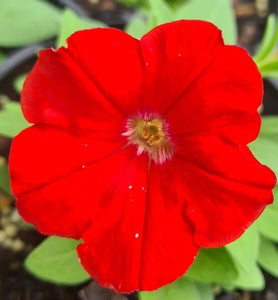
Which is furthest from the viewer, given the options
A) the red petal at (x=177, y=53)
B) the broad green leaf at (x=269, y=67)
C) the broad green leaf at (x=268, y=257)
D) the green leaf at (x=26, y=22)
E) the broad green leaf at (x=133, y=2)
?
the broad green leaf at (x=133, y=2)

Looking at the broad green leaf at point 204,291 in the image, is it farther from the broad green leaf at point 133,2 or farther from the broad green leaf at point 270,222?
the broad green leaf at point 133,2

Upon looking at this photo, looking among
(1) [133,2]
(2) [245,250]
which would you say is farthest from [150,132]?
(1) [133,2]

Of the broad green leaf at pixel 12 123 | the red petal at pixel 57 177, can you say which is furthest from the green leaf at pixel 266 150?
the broad green leaf at pixel 12 123

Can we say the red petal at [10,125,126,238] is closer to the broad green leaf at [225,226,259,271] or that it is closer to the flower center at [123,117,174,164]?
the flower center at [123,117,174,164]

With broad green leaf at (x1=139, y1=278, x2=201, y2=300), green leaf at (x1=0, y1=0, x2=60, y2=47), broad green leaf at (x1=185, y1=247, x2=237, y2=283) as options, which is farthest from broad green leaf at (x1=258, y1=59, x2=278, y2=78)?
green leaf at (x1=0, y1=0, x2=60, y2=47)

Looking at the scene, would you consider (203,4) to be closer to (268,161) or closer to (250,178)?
(268,161)

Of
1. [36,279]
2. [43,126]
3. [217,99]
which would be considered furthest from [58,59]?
[36,279]
